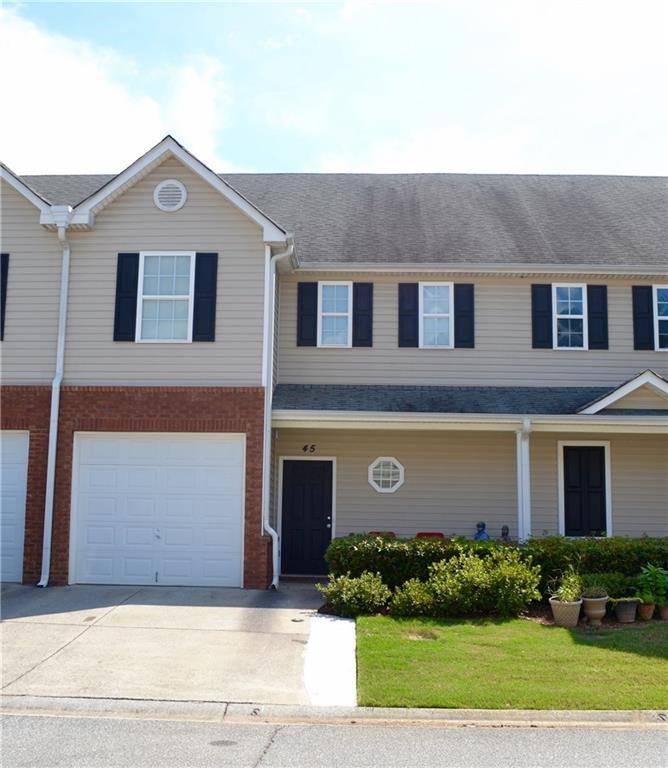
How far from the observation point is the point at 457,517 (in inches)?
597

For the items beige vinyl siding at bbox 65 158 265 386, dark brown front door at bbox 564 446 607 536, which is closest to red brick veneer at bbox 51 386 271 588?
beige vinyl siding at bbox 65 158 265 386

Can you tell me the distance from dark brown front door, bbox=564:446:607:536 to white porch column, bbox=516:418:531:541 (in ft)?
4.90

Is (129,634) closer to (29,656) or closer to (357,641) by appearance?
(29,656)

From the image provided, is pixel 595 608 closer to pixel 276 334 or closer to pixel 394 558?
pixel 394 558

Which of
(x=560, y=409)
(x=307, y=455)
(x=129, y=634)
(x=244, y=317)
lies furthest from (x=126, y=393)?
(x=560, y=409)

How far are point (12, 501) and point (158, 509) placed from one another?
2645 mm

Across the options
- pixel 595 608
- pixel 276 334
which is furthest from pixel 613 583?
pixel 276 334

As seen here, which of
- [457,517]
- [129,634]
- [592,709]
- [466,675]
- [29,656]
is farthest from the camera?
[457,517]

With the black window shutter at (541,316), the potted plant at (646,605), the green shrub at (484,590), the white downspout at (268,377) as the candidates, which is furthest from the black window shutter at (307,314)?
the potted plant at (646,605)

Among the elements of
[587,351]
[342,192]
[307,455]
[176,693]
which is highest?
[342,192]

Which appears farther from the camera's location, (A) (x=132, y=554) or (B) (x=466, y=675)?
(A) (x=132, y=554)

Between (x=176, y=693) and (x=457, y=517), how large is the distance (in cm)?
821

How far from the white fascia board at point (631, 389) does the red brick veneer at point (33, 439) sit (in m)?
9.54

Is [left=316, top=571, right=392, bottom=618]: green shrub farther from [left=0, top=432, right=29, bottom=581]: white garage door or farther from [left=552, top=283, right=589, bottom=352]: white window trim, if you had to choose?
[left=552, top=283, right=589, bottom=352]: white window trim
